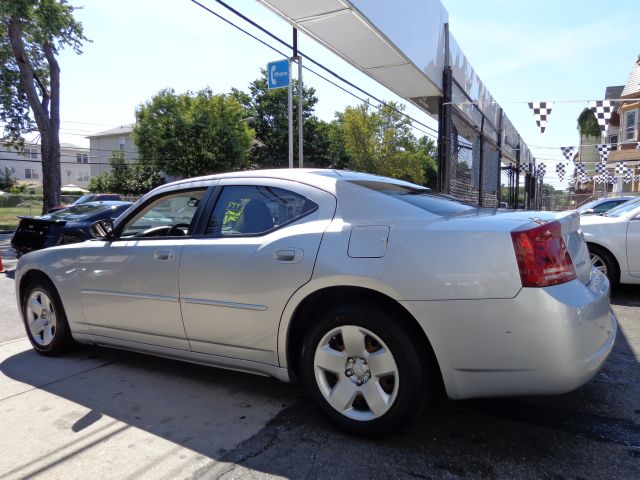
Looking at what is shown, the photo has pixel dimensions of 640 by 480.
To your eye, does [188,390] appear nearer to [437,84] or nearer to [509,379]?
[509,379]

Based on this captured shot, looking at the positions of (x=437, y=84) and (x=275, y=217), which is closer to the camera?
(x=275, y=217)

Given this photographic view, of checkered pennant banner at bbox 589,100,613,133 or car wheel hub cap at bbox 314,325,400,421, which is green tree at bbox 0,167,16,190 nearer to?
checkered pennant banner at bbox 589,100,613,133

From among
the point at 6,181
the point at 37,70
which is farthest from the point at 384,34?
the point at 6,181

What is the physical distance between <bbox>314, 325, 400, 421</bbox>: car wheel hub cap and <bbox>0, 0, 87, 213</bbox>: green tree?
18.1 meters

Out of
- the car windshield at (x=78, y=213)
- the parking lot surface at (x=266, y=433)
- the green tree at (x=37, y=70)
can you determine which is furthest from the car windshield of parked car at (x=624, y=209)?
the green tree at (x=37, y=70)

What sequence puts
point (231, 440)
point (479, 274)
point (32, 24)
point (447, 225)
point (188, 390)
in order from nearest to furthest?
1. point (479, 274)
2. point (447, 225)
3. point (231, 440)
4. point (188, 390)
5. point (32, 24)

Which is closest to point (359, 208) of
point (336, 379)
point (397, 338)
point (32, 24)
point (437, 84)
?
point (397, 338)

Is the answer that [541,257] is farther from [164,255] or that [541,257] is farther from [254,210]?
[164,255]

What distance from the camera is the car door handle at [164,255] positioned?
11.4ft

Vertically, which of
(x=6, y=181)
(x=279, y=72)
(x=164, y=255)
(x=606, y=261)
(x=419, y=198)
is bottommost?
(x=606, y=261)

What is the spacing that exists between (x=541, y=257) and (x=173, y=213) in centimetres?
308

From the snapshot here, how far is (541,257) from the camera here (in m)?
2.46

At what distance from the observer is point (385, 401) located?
265 cm

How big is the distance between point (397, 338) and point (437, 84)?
24.6 feet
